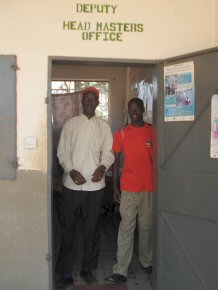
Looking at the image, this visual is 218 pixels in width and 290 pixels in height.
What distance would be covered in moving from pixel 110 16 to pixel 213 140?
148cm

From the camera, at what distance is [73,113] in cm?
737

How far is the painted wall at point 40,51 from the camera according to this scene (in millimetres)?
3605

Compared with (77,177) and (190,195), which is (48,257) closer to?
(77,177)

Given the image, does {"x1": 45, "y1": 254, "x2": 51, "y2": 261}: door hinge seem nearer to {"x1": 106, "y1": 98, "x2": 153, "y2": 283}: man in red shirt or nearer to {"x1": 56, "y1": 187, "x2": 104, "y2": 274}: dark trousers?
{"x1": 56, "y1": 187, "x2": 104, "y2": 274}: dark trousers

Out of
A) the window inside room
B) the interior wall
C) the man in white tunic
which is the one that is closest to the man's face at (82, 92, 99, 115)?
the man in white tunic

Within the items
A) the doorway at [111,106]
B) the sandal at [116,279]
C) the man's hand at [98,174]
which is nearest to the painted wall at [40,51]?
the doorway at [111,106]

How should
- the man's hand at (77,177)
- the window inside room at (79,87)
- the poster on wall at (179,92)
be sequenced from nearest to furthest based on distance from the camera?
1. the poster on wall at (179,92)
2. the man's hand at (77,177)
3. the window inside room at (79,87)

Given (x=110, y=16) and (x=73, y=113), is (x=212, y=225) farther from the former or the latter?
(x=73, y=113)

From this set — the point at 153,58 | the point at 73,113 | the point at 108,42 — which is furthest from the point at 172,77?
the point at 73,113

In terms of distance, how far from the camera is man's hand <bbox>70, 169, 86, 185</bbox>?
156 inches

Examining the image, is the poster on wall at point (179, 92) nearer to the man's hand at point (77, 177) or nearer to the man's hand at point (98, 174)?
the man's hand at point (98, 174)

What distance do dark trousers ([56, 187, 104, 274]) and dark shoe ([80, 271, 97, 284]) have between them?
0.40 ft

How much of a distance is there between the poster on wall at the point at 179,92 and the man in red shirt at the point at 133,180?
628 millimetres

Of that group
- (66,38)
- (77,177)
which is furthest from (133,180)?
(66,38)
